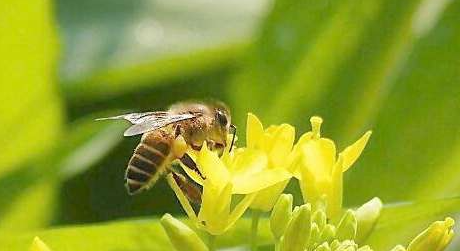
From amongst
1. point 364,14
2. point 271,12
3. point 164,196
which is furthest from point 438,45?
point 164,196

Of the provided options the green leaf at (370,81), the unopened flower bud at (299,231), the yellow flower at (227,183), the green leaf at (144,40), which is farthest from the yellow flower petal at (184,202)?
the green leaf at (144,40)

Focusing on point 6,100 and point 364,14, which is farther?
point 364,14

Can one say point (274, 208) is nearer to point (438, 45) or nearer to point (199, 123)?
point (199, 123)

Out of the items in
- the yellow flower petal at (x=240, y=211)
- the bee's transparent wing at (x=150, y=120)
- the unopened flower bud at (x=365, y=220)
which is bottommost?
the unopened flower bud at (x=365, y=220)

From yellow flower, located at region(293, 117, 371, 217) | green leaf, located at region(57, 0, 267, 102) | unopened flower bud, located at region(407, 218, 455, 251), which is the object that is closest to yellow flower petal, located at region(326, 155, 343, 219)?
yellow flower, located at region(293, 117, 371, 217)

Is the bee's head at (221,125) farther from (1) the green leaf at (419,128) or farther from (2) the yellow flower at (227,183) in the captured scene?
(1) the green leaf at (419,128)

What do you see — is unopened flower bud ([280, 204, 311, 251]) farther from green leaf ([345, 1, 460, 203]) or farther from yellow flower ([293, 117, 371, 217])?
green leaf ([345, 1, 460, 203])
